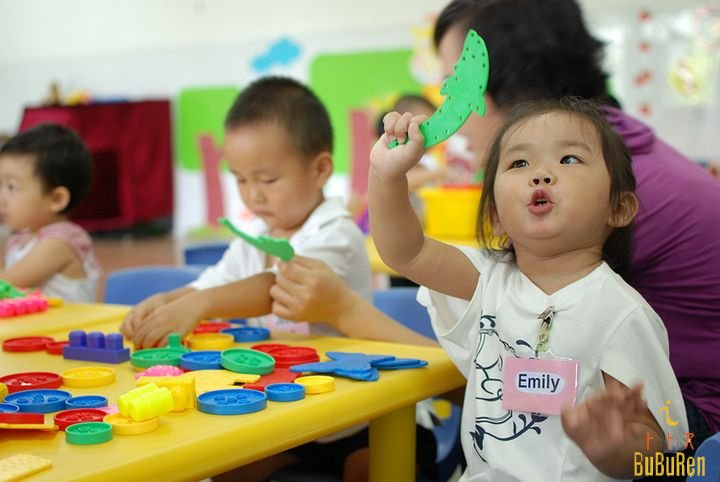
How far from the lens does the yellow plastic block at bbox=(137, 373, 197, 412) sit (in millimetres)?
957

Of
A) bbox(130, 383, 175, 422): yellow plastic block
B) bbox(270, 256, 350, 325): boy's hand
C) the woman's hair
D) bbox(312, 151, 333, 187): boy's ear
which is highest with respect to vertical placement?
the woman's hair

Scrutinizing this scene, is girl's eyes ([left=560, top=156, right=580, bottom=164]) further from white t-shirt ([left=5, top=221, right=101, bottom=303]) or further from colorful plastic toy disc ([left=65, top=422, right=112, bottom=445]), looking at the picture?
white t-shirt ([left=5, top=221, right=101, bottom=303])

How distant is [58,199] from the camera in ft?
7.47

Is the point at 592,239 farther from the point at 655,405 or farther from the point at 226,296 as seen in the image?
the point at 226,296

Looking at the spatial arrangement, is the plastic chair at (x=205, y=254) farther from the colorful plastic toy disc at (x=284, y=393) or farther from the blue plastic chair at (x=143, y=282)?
the colorful plastic toy disc at (x=284, y=393)

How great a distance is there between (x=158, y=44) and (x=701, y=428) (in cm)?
640

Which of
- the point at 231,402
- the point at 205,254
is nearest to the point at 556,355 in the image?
the point at 231,402

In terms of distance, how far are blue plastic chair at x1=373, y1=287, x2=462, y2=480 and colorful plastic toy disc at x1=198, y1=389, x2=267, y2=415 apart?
832mm

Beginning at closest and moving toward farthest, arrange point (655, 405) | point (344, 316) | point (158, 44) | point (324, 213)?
point (655, 405), point (344, 316), point (324, 213), point (158, 44)

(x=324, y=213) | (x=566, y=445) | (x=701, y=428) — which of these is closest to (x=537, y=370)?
(x=566, y=445)

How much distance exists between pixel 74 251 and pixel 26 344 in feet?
2.82

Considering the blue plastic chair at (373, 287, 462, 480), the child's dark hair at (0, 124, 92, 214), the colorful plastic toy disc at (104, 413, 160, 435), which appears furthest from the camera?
the child's dark hair at (0, 124, 92, 214)

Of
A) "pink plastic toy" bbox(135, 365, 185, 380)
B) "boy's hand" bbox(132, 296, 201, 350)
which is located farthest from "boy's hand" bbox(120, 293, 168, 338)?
"pink plastic toy" bbox(135, 365, 185, 380)

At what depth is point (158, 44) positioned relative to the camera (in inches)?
A: 278
